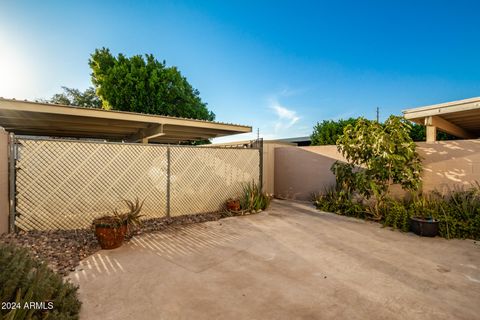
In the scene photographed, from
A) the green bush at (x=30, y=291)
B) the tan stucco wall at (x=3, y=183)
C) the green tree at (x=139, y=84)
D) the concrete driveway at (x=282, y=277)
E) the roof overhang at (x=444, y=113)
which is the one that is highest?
the green tree at (x=139, y=84)

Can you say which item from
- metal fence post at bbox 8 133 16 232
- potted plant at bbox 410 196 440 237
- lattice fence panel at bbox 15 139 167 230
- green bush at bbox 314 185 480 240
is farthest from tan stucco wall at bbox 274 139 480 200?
metal fence post at bbox 8 133 16 232

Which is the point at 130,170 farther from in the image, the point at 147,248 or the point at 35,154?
the point at 147,248

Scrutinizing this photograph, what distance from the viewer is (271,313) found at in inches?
80.9

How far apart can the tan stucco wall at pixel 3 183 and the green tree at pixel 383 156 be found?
6.75 meters

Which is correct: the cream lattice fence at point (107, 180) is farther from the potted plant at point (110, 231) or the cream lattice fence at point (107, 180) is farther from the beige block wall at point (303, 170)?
the beige block wall at point (303, 170)

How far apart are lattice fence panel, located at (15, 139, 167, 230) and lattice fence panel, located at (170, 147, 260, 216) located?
16.5 inches

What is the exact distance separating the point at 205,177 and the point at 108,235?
2.94m

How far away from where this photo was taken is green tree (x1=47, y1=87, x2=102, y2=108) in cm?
1937

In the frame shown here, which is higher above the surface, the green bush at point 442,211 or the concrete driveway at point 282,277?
the green bush at point 442,211

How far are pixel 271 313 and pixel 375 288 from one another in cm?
128

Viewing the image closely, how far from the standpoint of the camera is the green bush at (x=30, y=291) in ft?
4.92

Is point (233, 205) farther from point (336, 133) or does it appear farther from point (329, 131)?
point (336, 133)

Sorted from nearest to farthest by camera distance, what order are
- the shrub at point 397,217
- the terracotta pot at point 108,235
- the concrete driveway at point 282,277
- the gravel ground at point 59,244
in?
the concrete driveway at point 282,277 < the gravel ground at point 59,244 < the terracotta pot at point 108,235 < the shrub at point 397,217

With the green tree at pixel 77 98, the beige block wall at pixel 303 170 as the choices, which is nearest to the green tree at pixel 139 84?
the green tree at pixel 77 98
